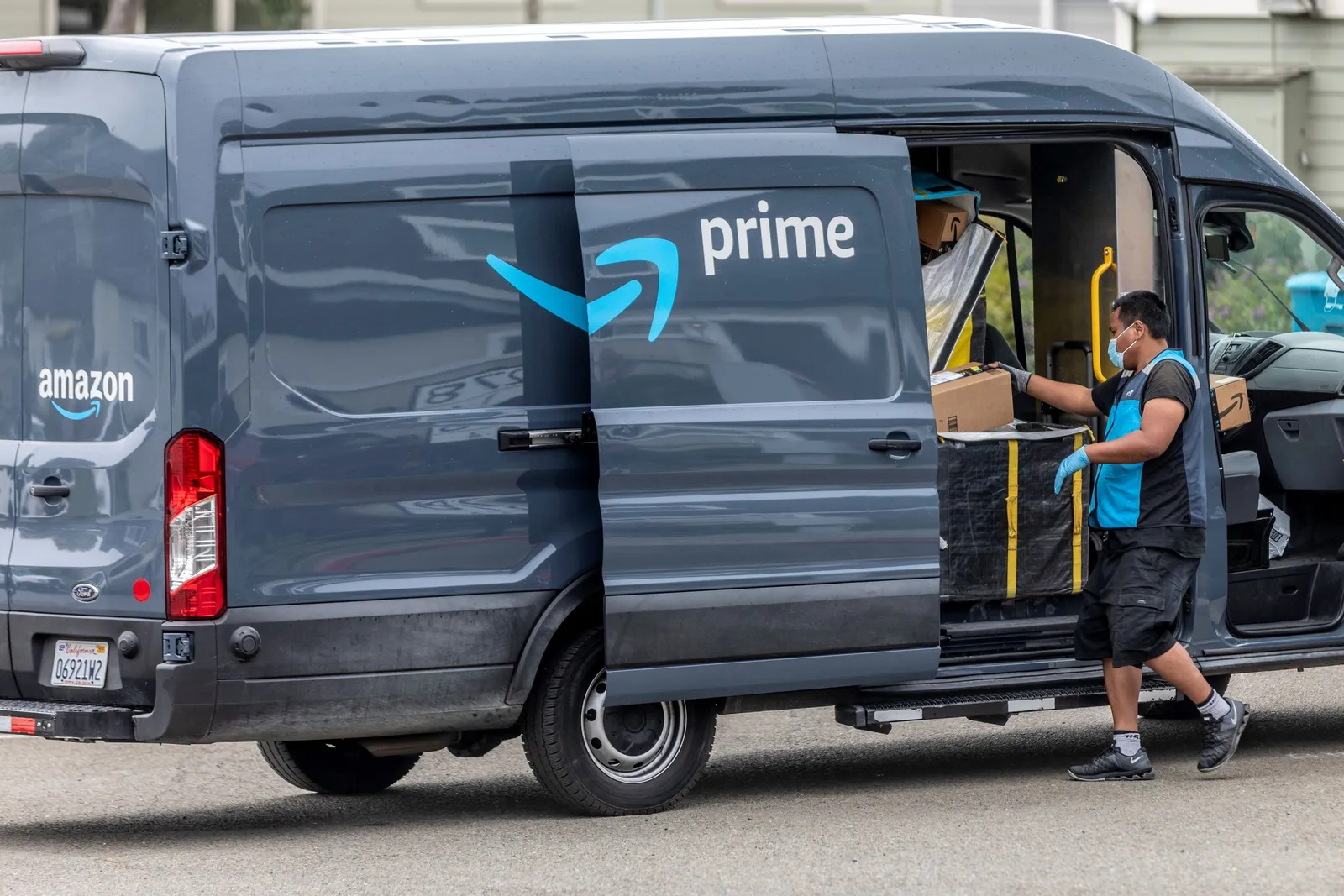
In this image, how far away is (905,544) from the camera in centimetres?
636

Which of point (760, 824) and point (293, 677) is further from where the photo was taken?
point (760, 824)

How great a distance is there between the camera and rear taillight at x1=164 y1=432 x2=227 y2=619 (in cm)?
573

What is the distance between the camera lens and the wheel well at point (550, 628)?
6.12m

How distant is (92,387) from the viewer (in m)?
5.93

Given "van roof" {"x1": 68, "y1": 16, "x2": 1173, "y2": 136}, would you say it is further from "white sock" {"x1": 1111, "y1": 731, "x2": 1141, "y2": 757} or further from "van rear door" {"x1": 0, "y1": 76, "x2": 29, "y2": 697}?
"white sock" {"x1": 1111, "y1": 731, "x2": 1141, "y2": 757}

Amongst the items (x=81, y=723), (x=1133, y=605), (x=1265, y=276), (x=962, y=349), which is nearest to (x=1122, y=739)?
(x=1133, y=605)

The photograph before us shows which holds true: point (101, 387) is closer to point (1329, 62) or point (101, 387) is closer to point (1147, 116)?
point (1147, 116)

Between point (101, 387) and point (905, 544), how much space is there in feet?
8.70

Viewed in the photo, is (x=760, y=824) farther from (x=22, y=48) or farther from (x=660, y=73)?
(x=22, y=48)

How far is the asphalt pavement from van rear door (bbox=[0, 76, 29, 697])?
3.05 feet

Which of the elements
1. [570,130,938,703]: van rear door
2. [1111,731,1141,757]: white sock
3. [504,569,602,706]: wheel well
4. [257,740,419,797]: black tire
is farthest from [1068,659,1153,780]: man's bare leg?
[257,740,419,797]: black tire

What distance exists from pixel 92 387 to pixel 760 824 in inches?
101

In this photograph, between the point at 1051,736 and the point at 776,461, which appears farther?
the point at 1051,736

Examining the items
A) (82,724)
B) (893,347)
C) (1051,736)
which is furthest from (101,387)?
(1051,736)
